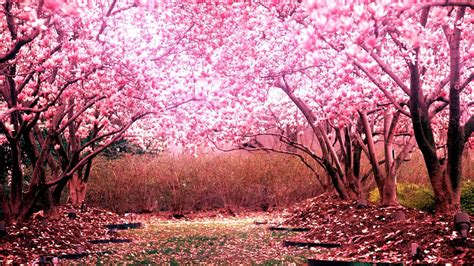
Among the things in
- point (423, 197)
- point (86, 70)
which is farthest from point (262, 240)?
point (423, 197)

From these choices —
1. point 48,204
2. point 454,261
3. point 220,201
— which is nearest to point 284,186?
point 220,201

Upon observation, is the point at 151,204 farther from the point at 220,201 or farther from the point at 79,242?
the point at 79,242

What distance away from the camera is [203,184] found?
2542cm

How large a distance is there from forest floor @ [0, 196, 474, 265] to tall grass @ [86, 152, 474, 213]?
5.76m

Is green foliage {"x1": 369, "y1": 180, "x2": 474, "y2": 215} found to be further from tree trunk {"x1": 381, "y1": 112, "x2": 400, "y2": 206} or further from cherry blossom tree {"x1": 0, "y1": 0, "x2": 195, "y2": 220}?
cherry blossom tree {"x1": 0, "y1": 0, "x2": 195, "y2": 220}

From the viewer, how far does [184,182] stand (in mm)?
25422

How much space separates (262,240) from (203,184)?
11.6 metres

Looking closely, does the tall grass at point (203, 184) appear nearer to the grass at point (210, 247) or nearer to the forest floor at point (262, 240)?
the forest floor at point (262, 240)

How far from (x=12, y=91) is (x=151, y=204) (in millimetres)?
12784

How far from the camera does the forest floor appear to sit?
8.67m

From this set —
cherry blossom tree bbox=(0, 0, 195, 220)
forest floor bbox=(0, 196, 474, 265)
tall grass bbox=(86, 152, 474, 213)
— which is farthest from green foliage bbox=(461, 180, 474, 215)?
cherry blossom tree bbox=(0, 0, 195, 220)

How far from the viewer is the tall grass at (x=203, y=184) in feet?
81.9

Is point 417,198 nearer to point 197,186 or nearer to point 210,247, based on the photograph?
point 210,247

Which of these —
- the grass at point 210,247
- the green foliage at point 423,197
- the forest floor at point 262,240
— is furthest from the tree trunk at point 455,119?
the green foliage at point 423,197
